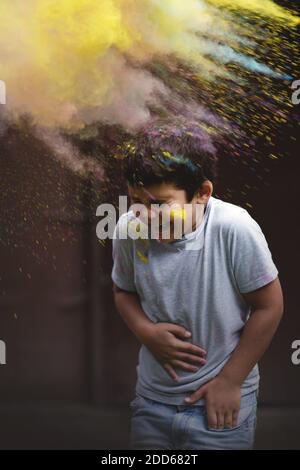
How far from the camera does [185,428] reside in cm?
130

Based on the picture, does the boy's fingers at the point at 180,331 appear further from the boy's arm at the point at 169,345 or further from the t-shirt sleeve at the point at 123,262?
the t-shirt sleeve at the point at 123,262

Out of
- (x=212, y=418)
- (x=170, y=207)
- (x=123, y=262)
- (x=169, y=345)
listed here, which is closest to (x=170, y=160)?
(x=170, y=207)

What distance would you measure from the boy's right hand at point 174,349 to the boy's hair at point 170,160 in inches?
9.2

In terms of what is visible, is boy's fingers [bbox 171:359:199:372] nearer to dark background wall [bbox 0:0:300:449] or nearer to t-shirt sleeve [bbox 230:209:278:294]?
t-shirt sleeve [bbox 230:209:278:294]

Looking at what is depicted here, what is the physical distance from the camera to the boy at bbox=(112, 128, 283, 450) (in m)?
1.29

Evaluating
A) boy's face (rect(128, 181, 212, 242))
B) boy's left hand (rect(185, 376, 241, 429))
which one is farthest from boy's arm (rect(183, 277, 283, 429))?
boy's face (rect(128, 181, 212, 242))

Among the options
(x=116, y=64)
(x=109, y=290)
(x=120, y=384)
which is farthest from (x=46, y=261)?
(x=116, y=64)

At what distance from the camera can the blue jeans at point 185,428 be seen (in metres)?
1.31

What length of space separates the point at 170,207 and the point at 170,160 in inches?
3.2

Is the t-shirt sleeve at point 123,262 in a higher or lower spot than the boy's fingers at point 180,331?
higher

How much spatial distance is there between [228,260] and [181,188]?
0.15 meters

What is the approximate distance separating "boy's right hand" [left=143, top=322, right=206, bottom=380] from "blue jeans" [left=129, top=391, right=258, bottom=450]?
64 millimetres

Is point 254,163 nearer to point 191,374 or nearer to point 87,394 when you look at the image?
point 191,374

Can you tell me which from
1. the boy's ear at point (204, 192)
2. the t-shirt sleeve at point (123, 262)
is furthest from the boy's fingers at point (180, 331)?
the boy's ear at point (204, 192)
